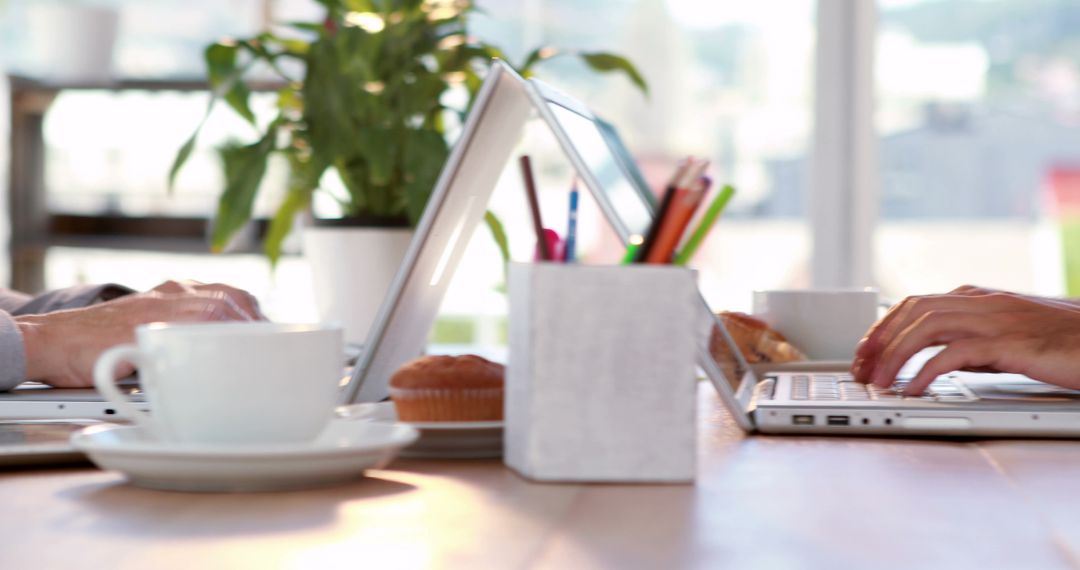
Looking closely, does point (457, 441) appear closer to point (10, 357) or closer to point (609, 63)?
point (10, 357)

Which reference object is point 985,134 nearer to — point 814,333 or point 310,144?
point 310,144

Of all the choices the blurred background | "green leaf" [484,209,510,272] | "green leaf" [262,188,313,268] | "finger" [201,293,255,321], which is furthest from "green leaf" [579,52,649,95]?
"finger" [201,293,255,321]

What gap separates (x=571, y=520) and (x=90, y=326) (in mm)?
625

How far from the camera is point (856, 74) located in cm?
335

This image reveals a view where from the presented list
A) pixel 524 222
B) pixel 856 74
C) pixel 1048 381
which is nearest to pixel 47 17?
pixel 524 222

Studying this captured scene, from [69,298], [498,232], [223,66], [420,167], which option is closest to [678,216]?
[69,298]

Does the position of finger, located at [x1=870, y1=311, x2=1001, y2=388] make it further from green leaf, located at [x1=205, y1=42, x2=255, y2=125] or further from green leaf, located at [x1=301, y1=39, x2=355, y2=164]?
green leaf, located at [x1=205, y1=42, x2=255, y2=125]

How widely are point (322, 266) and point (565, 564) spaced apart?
1519 mm

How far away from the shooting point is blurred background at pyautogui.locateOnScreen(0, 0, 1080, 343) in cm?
347

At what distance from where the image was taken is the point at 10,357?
96cm

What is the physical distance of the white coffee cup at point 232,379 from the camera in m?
0.60

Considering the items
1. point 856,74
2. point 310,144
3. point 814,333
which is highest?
point 856,74

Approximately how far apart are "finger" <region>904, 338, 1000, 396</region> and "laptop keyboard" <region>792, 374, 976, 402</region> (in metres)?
0.01

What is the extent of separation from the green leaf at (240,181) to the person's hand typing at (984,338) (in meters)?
1.47
